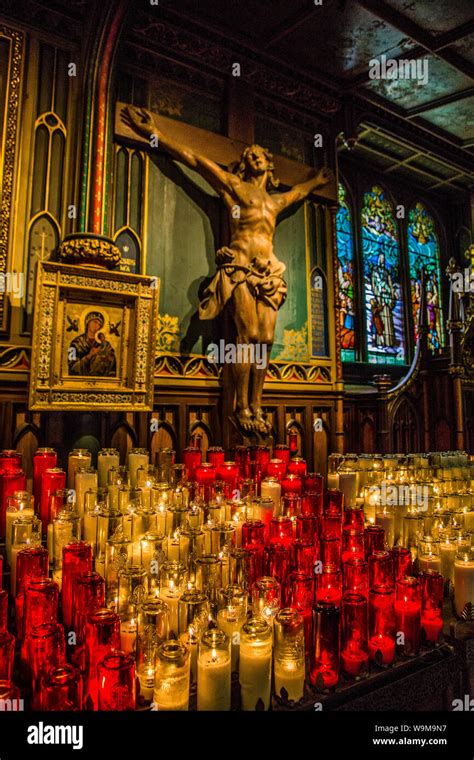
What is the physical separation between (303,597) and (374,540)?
46 centimetres

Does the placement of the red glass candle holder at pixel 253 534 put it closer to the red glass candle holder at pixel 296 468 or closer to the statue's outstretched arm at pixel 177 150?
the red glass candle holder at pixel 296 468

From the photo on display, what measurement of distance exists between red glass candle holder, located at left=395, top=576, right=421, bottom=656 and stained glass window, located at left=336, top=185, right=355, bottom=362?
582 centimetres

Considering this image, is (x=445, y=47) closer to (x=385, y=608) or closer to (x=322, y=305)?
(x=322, y=305)

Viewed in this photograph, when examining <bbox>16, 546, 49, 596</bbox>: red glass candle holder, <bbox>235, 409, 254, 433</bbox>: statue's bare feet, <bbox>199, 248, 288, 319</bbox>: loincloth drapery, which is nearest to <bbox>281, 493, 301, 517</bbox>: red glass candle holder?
<bbox>16, 546, 49, 596</bbox>: red glass candle holder

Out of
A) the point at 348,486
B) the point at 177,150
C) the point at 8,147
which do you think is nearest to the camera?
the point at 348,486

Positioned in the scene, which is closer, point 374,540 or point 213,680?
point 213,680

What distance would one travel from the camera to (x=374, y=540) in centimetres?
189

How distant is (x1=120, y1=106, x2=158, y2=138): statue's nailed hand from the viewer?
4129 mm

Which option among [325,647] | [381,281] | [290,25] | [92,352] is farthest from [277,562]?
[381,281]

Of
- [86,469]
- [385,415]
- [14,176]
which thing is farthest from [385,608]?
[385,415]

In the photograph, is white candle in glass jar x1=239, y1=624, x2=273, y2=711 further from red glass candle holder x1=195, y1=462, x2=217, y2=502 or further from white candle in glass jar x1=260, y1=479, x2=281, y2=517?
red glass candle holder x1=195, y1=462, x2=217, y2=502

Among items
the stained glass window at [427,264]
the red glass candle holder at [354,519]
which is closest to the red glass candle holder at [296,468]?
the red glass candle holder at [354,519]

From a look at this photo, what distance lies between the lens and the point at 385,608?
1.54 m

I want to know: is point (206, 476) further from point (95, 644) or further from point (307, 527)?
point (95, 644)
